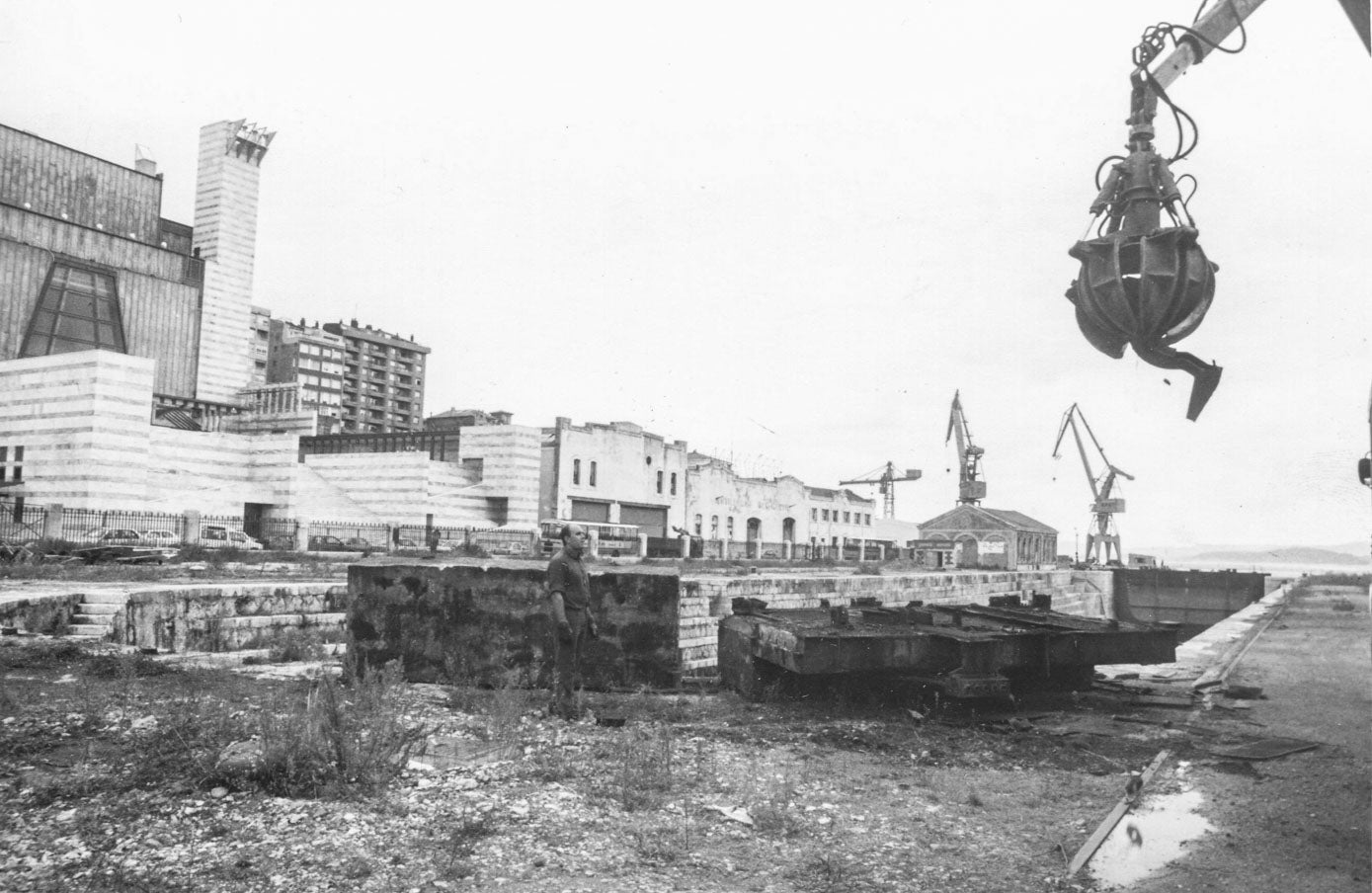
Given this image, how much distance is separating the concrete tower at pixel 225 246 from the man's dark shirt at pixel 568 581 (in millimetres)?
38966

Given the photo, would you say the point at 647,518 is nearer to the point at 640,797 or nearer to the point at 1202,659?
the point at 1202,659

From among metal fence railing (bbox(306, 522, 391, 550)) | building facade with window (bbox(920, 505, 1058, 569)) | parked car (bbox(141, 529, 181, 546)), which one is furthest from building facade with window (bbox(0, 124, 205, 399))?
building facade with window (bbox(920, 505, 1058, 569))

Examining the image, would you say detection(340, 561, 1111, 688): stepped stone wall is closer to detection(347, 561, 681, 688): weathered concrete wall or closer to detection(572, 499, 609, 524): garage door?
detection(347, 561, 681, 688): weathered concrete wall

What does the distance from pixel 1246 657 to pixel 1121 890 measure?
10137 mm

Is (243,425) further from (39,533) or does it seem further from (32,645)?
(32,645)

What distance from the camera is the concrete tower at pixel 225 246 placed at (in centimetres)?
4044

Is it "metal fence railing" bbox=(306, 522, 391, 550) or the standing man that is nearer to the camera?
the standing man

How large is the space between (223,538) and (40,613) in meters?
18.6

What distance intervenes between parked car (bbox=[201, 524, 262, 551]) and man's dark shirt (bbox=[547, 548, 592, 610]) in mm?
23027

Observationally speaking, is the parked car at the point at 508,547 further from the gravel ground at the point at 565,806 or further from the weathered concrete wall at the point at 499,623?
the gravel ground at the point at 565,806

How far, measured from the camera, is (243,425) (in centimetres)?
4016

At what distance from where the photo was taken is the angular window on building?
3488cm

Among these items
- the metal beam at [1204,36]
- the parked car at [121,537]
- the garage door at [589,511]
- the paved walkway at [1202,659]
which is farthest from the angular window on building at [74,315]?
the metal beam at [1204,36]

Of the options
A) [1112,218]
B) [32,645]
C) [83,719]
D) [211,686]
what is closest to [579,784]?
[83,719]
